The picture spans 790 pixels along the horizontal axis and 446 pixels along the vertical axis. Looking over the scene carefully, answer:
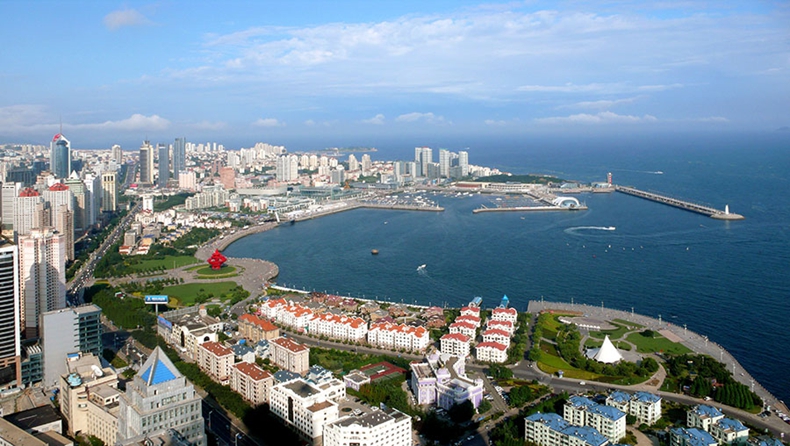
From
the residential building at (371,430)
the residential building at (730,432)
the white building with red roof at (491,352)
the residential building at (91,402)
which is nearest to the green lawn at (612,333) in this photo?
the white building with red roof at (491,352)

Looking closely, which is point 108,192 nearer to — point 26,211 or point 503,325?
point 26,211

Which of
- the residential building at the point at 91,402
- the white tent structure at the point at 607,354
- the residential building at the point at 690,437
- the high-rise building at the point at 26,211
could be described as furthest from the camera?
the high-rise building at the point at 26,211

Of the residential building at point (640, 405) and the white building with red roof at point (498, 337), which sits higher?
the white building with red roof at point (498, 337)

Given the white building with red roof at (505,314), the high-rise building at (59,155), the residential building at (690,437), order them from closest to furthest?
the residential building at (690,437)
the white building with red roof at (505,314)
the high-rise building at (59,155)

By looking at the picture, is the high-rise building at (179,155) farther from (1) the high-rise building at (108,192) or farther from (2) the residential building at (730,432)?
(2) the residential building at (730,432)

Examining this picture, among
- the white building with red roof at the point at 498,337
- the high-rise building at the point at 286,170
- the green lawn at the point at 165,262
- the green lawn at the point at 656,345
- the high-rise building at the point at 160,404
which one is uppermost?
the high-rise building at the point at 286,170

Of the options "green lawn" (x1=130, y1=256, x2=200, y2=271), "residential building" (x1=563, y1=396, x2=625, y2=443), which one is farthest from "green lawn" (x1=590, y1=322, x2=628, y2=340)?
"green lawn" (x1=130, y1=256, x2=200, y2=271)

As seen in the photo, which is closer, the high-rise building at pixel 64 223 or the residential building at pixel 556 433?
the residential building at pixel 556 433

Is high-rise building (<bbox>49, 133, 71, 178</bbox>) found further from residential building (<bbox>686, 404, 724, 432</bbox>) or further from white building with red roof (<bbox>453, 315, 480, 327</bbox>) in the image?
residential building (<bbox>686, 404, 724, 432</bbox>)
